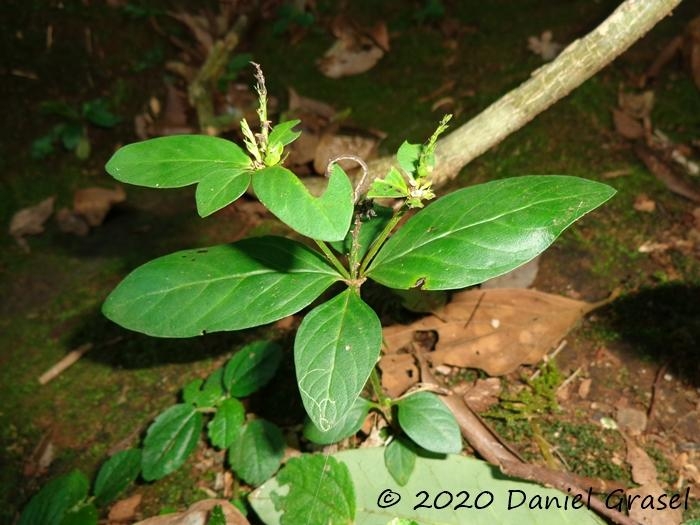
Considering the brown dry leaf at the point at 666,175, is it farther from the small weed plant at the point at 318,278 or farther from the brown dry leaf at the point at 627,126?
the small weed plant at the point at 318,278

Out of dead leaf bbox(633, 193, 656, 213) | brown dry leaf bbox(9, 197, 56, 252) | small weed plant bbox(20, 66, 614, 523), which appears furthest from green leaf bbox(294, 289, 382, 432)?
brown dry leaf bbox(9, 197, 56, 252)

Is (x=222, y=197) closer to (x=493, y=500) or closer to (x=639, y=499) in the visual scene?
(x=493, y=500)

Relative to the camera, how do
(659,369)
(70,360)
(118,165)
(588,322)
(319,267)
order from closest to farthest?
(118,165) → (319,267) → (659,369) → (588,322) → (70,360)

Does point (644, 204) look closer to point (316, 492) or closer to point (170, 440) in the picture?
point (316, 492)

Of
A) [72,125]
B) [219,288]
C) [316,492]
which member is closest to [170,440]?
[316,492]

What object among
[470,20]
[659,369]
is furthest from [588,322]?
[470,20]

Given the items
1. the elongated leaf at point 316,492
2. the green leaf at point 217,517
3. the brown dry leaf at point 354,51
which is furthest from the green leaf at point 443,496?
the brown dry leaf at point 354,51
